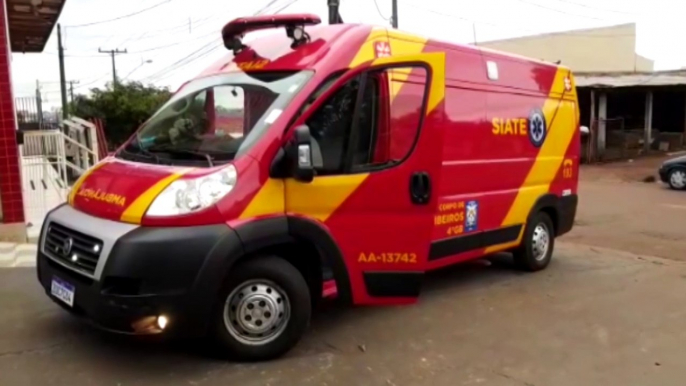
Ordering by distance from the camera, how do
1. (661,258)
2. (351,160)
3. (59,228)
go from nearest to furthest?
1. (59,228)
2. (351,160)
3. (661,258)

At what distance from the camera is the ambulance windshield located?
4.50m

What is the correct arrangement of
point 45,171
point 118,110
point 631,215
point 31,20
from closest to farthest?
1. point 45,171
2. point 631,215
3. point 31,20
4. point 118,110

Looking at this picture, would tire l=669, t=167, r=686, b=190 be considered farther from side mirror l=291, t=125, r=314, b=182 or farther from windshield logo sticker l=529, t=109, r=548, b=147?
side mirror l=291, t=125, r=314, b=182

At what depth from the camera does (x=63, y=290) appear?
4.35 m

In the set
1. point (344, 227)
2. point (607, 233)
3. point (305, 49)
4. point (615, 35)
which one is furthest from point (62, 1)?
point (615, 35)

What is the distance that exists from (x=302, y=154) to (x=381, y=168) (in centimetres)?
87

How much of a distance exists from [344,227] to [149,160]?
4.92 feet

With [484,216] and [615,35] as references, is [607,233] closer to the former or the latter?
[484,216]

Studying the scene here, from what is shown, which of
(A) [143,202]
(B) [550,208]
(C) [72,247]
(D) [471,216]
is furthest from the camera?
(B) [550,208]

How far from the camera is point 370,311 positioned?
19.0ft

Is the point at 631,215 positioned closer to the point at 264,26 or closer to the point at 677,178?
the point at 677,178

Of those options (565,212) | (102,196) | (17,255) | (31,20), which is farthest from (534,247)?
(31,20)

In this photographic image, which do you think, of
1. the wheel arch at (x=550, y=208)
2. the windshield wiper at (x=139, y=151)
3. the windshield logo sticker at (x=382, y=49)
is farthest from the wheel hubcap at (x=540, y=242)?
the windshield wiper at (x=139, y=151)

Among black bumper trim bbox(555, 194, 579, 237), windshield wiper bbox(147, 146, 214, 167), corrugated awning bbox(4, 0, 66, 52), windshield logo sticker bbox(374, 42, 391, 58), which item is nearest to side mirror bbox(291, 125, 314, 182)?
windshield wiper bbox(147, 146, 214, 167)
